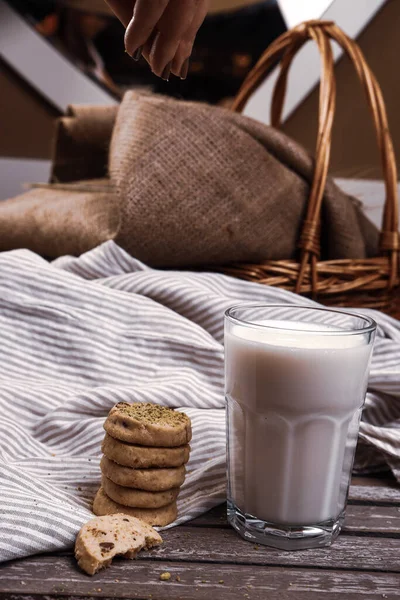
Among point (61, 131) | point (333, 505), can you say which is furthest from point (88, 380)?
point (61, 131)

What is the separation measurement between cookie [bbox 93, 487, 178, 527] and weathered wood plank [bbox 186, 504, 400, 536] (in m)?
0.03

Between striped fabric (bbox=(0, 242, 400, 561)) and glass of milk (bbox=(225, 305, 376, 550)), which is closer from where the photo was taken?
glass of milk (bbox=(225, 305, 376, 550))

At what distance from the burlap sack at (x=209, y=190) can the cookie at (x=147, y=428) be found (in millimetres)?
551

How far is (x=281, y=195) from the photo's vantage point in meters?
1.32

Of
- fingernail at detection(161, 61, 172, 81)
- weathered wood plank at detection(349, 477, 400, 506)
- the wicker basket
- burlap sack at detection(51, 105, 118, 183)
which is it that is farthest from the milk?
burlap sack at detection(51, 105, 118, 183)

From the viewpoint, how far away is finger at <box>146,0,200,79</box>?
0.61 meters

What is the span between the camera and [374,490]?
0.89m

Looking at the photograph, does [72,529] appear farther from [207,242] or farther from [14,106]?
[14,106]

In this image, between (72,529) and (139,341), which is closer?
(72,529)

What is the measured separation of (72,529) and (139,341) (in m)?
0.44

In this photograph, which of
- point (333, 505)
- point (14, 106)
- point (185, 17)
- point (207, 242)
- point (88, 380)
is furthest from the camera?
point (14, 106)

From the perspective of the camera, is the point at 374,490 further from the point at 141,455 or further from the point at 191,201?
the point at 191,201

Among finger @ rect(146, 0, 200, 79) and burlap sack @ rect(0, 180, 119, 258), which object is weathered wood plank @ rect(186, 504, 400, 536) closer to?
finger @ rect(146, 0, 200, 79)

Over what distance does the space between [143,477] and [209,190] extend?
67 centimetres
